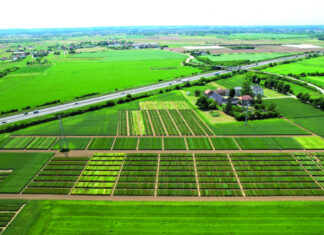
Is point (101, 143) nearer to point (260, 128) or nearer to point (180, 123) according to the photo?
point (180, 123)

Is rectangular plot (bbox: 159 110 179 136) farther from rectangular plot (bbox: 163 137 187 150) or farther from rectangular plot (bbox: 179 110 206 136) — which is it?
rectangular plot (bbox: 179 110 206 136)

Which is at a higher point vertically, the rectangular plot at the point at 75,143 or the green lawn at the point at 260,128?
the rectangular plot at the point at 75,143

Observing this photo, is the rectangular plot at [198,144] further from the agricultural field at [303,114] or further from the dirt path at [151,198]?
the agricultural field at [303,114]

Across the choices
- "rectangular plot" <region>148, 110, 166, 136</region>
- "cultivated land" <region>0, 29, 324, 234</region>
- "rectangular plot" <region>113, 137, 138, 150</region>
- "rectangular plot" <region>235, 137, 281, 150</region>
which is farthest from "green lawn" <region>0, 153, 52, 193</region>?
"rectangular plot" <region>235, 137, 281, 150</region>

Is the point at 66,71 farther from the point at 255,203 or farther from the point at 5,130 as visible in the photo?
the point at 255,203

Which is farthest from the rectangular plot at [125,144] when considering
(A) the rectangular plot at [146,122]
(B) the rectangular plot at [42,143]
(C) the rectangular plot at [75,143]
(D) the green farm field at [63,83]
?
(D) the green farm field at [63,83]

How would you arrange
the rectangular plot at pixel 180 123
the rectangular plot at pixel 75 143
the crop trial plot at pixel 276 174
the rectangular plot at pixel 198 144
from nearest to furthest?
the crop trial plot at pixel 276 174, the rectangular plot at pixel 198 144, the rectangular plot at pixel 75 143, the rectangular plot at pixel 180 123
